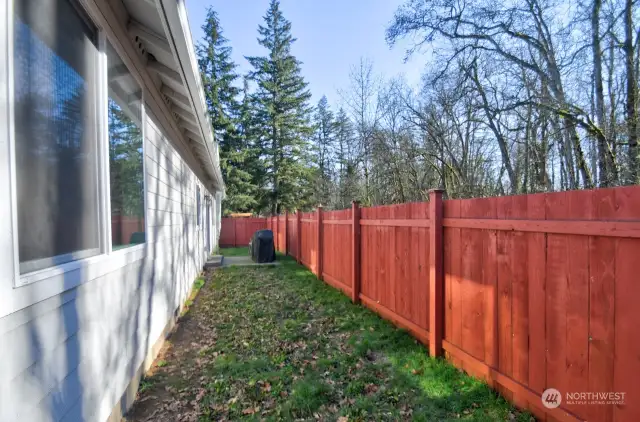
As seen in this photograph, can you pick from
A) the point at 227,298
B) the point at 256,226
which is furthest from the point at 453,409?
the point at 256,226

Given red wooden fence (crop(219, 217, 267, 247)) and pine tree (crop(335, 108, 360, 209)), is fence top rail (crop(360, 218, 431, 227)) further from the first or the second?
red wooden fence (crop(219, 217, 267, 247))

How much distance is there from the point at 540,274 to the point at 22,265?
9.45 ft

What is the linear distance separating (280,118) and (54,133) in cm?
2609

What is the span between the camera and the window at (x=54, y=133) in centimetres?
146

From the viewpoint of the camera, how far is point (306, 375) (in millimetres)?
3398

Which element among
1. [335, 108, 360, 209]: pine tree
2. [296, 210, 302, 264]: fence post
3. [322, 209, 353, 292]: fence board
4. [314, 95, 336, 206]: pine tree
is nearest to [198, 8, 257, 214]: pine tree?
[314, 95, 336, 206]: pine tree

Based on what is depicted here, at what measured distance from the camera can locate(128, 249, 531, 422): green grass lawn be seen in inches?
109

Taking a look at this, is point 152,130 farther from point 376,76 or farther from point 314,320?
point 376,76

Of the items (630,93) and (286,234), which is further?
(286,234)

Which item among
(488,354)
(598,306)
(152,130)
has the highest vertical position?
(152,130)

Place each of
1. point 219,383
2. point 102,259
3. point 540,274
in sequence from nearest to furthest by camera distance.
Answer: point 102,259 → point 540,274 → point 219,383

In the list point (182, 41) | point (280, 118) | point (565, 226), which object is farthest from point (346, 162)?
point (565, 226)

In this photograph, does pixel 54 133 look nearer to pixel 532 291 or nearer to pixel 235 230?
pixel 532 291

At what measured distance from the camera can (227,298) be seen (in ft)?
22.0
